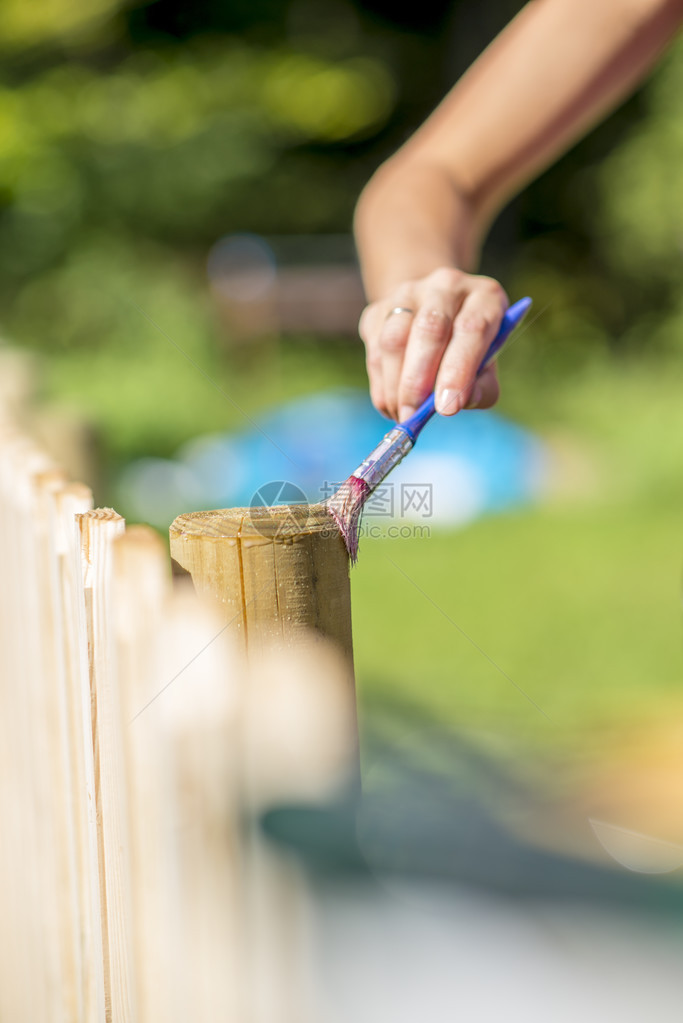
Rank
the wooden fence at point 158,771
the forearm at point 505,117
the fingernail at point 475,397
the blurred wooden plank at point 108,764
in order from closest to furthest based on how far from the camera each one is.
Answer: the wooden fence at point 158,771
the blurred wooden plank at point 108,764
the fingernail at point 475,397
the forearm at point 505,117

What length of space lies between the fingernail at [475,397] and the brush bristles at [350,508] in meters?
0.18

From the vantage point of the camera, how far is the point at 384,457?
971 millimetres

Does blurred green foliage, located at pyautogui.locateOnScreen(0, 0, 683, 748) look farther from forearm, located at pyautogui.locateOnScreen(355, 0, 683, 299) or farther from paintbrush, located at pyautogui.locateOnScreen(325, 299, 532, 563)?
paintbrush, located at pyautogui.locateOnScreen(325, 299, 532, 563)

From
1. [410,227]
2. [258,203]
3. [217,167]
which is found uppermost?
[217,167]

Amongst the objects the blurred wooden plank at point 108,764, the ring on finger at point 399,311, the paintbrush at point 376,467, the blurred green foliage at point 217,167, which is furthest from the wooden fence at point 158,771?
the blurred green foliage at point 217,167

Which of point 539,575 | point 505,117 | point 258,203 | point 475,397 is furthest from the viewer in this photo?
point 258,203

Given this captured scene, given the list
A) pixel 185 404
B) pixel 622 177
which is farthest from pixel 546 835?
pixel 622 177

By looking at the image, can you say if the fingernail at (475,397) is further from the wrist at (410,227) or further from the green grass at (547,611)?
the green grass at (547,611)

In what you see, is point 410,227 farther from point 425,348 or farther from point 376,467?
point 376,467

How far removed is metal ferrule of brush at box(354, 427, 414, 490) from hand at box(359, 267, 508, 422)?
41 millimetres

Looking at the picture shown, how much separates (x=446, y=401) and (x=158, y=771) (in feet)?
1.52

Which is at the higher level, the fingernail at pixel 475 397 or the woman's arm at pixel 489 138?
the woman's arm at pixel 489 138

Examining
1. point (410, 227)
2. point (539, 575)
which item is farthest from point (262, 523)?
point (539, 575)

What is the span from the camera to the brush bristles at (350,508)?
0.89m
